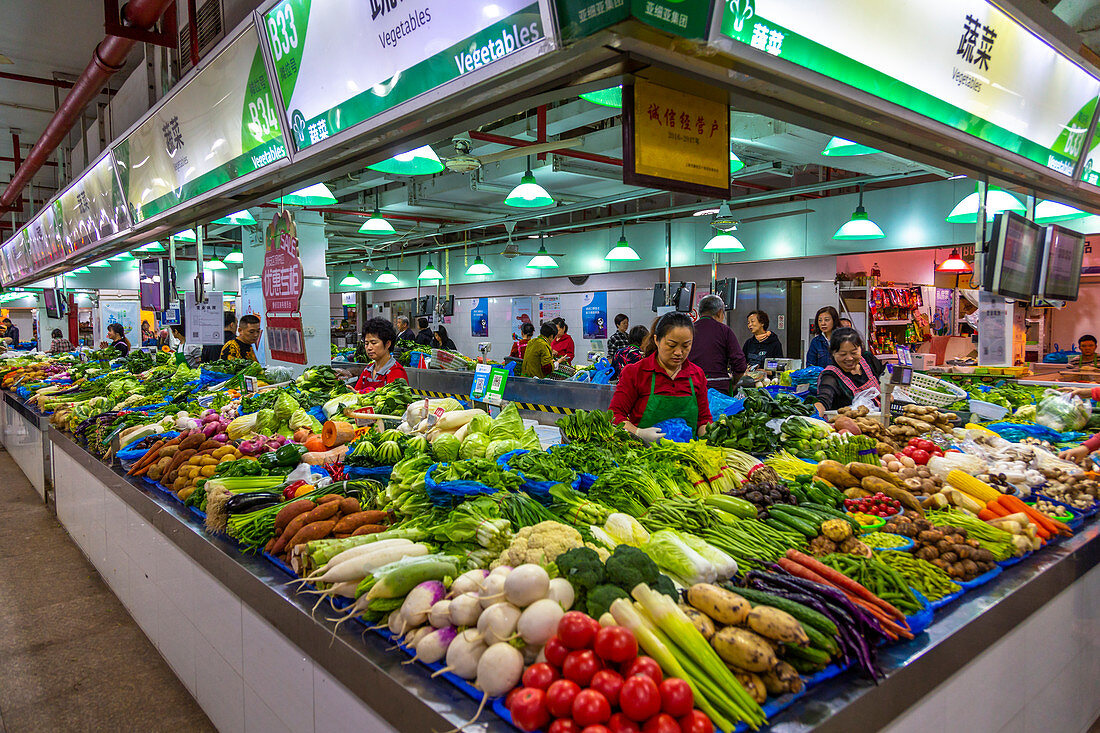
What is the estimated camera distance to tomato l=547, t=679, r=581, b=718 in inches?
59.4

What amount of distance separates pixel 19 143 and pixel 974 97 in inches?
460

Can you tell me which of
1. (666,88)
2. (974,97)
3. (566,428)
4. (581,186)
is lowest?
(566,428)

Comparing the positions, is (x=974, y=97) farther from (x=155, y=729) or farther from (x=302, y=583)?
(x=155, y=729)

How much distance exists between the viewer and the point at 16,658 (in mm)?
4199

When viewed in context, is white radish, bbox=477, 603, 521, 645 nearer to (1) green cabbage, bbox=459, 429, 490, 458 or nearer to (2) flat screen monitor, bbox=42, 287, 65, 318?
(1) green cabbage, bbox=459, 429, 490, 458

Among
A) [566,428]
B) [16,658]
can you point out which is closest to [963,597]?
[566,428]

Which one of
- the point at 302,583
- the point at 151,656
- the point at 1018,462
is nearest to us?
the point at 302,583

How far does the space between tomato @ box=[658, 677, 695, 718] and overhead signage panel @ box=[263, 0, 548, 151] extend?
6.15 feet

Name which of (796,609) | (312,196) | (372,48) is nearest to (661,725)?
(796,609)

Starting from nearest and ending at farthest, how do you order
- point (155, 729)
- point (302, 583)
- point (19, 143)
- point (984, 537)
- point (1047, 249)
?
point (302, 583) → point (984, 537) → point (155, 729) → point (1047, 249) → point (19, 143)

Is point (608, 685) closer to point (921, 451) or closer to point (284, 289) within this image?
point (921, 451)

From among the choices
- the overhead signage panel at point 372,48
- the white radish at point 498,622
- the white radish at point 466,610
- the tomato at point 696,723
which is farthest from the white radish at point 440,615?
the overhead signage panel at point 372,48

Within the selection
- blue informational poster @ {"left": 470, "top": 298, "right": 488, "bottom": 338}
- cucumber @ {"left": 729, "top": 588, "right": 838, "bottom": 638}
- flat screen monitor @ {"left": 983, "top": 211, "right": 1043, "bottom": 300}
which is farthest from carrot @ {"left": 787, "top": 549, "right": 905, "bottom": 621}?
blue informational poster @ {"left": 470, "top": 298, "right": 488, "bottom": 338}

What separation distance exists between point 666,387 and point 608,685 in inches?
128
